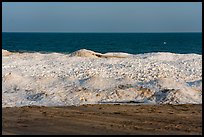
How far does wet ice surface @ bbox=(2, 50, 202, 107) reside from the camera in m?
14.4

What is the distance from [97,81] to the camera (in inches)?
687

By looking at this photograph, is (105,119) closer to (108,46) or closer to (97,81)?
(97,81)

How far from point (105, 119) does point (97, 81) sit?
7.33 metres

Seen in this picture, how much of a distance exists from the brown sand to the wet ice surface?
1688mm

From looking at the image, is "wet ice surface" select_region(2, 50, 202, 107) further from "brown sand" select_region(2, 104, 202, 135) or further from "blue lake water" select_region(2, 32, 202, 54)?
"blue lake water" select_region(2, 32, 202, 54)

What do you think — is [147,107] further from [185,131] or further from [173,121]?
[185,131]

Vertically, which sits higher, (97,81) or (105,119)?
(97,81)

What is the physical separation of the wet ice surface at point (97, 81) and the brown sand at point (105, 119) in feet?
5.54

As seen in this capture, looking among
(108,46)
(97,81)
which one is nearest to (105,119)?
(97,81)

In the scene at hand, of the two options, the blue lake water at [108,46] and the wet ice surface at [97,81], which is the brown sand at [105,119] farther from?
the blue lake water at [108,46]

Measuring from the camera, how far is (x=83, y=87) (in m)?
16.6

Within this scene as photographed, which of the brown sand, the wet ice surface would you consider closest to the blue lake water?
the wet ice surface

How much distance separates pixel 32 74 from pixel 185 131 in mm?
11762

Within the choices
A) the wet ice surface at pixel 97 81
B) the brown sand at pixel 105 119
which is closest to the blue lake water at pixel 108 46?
the wet ice surface at pixel 97 81
